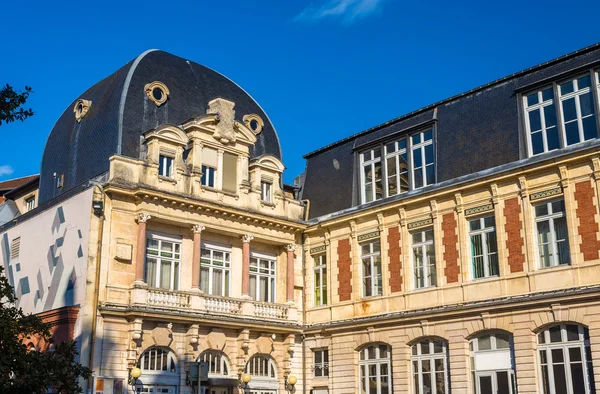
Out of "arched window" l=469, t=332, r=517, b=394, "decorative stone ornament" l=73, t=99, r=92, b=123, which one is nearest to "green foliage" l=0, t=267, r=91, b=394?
"arched window" l=469, t=332, r=517, b=394

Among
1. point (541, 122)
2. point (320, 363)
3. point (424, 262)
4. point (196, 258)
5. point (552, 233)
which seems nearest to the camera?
point (552, 233)

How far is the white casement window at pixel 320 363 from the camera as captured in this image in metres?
26.4

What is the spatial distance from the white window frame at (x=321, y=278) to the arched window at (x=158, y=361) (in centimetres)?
628

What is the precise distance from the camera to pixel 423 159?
81.8 ft

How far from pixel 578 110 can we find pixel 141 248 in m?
13.8

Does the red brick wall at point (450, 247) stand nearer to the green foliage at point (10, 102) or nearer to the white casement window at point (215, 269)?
the white casement window at point (215, 269)

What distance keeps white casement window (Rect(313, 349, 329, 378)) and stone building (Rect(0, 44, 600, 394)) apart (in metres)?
0.12

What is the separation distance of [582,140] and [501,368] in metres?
7.03

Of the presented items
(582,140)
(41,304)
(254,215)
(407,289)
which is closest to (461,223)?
(407,289)

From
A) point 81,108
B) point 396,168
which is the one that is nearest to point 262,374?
point 396,168

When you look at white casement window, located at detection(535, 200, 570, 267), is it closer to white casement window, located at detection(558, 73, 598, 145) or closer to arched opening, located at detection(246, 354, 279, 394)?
white casement window, located at detection(558, 73, 598, 145)

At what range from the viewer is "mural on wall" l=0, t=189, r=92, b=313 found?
74.5 feet

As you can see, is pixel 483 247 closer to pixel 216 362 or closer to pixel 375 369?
pixel 375 369

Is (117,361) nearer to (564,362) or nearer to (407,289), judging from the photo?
(407,289)
